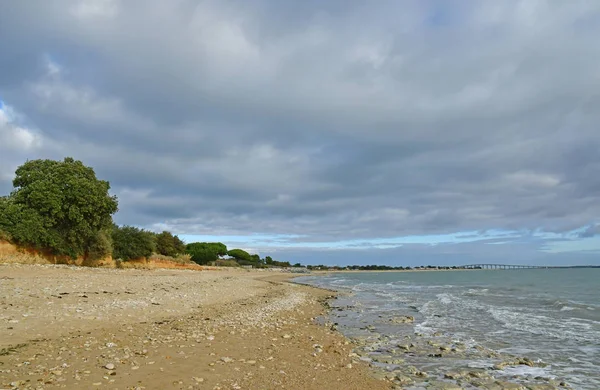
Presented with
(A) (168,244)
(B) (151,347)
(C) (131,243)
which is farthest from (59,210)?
(A) (168,244)

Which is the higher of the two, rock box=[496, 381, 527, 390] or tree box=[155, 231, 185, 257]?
tree box=[155, 231, 185, 257]

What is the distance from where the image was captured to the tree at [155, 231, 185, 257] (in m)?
79.2

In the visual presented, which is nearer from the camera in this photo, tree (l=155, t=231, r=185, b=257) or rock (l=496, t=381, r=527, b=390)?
rock (l=496, t=381, r=527, b=390)

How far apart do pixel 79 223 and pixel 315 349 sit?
101 feet

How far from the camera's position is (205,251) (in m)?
115

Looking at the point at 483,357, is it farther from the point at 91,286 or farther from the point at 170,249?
the point at 170,249

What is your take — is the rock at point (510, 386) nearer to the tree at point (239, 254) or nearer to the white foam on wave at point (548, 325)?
the white foam on wave at point (548, 325)

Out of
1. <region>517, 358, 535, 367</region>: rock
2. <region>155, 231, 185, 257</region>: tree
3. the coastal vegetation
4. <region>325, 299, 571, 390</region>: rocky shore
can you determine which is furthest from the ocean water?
<region>155, 231, 185, 257</region>: tree

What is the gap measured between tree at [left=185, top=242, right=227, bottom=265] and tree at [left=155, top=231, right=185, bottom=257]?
74.7 feet

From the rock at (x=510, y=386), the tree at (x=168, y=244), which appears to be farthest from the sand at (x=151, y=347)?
the tree at (x=168, y=244)

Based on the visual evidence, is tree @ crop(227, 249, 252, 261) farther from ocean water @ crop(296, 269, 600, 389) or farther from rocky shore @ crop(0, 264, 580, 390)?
rocky shore @ crop(0, 264, 580, 390)

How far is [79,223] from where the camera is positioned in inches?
1378

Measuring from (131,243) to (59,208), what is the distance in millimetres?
18399

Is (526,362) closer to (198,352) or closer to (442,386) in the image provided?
(442,386)
